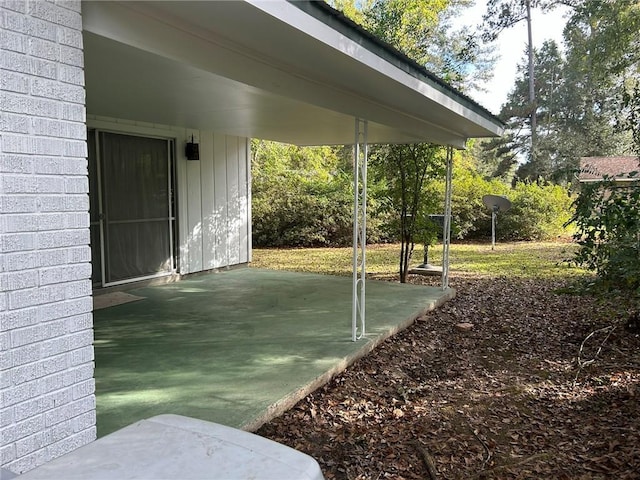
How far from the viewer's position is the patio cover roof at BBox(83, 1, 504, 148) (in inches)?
92.7

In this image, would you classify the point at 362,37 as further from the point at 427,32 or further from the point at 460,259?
the point at 427,32

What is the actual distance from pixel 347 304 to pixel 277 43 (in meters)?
4.10

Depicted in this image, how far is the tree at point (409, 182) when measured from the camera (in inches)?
315

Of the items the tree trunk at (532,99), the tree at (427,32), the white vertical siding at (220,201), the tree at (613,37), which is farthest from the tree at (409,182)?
the tree trunk at (532,99)

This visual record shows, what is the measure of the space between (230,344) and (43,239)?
291 centimetres

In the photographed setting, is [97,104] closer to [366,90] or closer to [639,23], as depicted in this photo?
[366,90]

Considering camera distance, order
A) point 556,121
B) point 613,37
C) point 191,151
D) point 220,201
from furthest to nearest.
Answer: point 556,121, point 613,37, point 220,201, point 191,151

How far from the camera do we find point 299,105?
5.02m

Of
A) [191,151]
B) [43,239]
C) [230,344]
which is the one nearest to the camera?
[43,239]

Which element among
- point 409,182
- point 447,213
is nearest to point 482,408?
point 447,213

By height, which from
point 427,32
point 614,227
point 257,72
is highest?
point 427,32

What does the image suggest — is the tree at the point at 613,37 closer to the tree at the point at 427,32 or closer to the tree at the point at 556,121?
the tree at the point at 427,32

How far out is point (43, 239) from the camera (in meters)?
1.88

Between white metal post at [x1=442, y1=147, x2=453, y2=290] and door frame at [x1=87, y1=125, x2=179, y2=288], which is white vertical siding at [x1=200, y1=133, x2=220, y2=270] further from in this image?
white metal post at [x1=442, y1=147, x2=453, y2=290]
